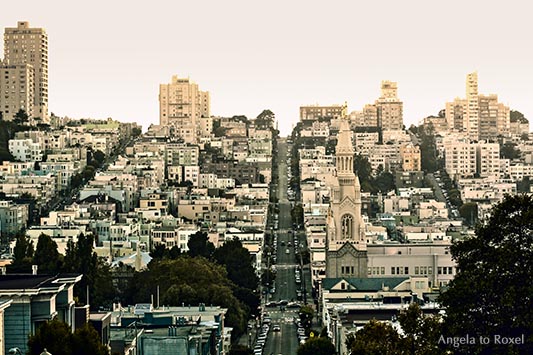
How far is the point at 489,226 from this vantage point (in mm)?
40656

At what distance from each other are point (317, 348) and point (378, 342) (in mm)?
30537

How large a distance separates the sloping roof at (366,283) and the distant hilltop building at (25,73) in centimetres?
8729

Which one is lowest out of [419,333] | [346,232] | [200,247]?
[419,333]

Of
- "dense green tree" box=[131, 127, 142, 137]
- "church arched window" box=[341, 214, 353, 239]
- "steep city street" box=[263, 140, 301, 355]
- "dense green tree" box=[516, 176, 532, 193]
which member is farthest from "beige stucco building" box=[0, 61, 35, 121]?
"church arched window" box=[341, 214, 353, 239]

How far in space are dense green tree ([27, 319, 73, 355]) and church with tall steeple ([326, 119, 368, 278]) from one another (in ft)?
188

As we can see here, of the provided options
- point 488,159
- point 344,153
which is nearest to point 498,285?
point 344,153

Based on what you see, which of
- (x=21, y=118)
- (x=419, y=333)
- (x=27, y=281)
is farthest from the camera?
(x=21, y=118)

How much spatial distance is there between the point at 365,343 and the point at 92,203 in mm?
90033

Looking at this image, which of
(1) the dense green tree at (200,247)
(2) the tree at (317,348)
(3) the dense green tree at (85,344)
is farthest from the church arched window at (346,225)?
(3) the dense green tree at (85,344)

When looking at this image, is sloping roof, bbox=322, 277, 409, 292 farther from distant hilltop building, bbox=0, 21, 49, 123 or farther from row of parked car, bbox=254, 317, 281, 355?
distant hilltop building, bbox=0, 21, 49, 123

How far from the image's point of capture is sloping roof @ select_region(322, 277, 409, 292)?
93000mm

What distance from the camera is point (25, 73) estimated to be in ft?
585

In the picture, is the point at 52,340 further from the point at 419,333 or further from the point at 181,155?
the point at 181,155

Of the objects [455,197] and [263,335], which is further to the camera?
[455,197]
